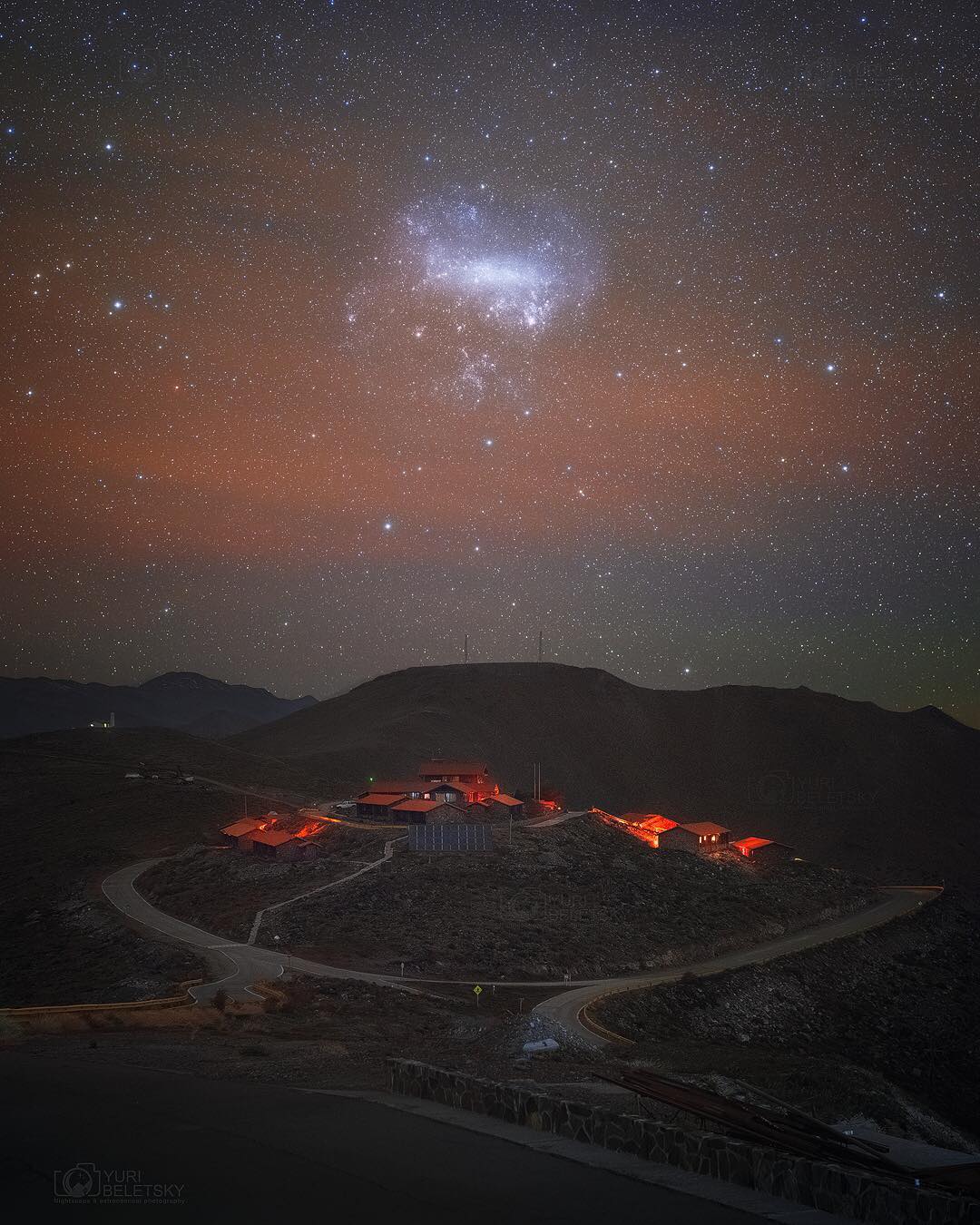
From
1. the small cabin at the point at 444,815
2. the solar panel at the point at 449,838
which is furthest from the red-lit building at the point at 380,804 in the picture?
the solar panel at the point at 449,838

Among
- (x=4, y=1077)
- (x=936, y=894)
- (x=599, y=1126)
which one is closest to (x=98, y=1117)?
(x=4, y=1077)

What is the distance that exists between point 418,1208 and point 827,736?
156 meters

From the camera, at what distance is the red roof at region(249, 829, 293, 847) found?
205ft

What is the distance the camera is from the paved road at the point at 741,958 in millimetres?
36719

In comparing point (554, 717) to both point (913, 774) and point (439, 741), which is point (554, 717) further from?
point (913, 774)

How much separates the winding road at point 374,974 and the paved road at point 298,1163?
1964cm

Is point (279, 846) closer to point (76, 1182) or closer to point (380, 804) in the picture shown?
point (380, 804)

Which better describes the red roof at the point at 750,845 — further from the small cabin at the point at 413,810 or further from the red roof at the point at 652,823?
the small cabin at the point at 413,810

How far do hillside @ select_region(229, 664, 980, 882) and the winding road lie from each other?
155ft

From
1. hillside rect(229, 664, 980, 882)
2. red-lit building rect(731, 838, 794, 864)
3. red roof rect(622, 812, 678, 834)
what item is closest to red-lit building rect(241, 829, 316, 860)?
red roof rect(622, 812, 678, 834)

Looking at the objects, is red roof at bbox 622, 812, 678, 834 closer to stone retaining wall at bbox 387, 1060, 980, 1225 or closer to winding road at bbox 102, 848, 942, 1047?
winding road at bbox 102, 848, 942, 1047

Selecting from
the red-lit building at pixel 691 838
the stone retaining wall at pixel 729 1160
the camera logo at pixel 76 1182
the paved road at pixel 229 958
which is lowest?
the paved road at pixel 229 958

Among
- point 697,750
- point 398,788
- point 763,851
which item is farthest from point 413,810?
point 697,750

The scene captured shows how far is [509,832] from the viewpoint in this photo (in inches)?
2525
